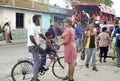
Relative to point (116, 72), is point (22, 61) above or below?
above

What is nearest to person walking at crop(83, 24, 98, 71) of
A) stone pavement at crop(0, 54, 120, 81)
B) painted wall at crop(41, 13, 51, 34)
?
stone pavement at crop(0, 54, 120, 81)

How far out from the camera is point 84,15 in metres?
25.1

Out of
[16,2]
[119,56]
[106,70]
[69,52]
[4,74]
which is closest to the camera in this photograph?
[69,52]

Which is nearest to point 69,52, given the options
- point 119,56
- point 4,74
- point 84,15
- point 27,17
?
point 4,74

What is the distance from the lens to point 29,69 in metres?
9.58

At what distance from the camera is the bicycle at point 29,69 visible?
31.0 feet

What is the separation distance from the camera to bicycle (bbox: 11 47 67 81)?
31.0 feet

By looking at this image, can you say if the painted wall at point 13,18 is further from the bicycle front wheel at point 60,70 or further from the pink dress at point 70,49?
the pink dress at point 70,49

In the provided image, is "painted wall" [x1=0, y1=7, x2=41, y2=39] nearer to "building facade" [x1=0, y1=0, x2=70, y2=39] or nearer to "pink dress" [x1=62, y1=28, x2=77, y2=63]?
"building facade" [x1=0, y1=0, x2=70, y2=39]

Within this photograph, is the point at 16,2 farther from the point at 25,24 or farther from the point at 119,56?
the point at 119,56

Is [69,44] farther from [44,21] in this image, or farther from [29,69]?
[44,21]

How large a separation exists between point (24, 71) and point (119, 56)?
4.91 meters

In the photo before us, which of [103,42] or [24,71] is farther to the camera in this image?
[103,42]

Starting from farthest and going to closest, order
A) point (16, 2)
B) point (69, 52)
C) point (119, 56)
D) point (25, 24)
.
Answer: point (25, 24) < point (16, 2) < point (119, 56) < point (69, 52)
